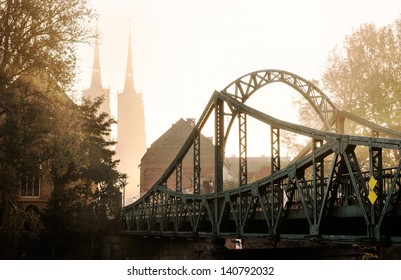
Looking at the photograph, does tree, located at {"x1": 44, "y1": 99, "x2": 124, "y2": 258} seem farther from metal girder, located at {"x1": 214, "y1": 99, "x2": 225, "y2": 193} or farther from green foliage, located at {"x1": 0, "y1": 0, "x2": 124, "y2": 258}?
metal girder, located at {"x1": 214, "y1": 99, "x2": 225, "y2": 193}

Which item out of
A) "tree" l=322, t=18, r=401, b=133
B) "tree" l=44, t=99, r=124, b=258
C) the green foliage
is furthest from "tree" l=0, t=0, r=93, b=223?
"tree" l=322, t=18, r=401, b=133

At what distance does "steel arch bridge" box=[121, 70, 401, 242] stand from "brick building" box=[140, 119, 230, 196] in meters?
21.3

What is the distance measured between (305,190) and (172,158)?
35359mm

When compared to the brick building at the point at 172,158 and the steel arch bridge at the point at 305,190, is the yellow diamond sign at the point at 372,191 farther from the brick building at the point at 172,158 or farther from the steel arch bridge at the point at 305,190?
the brick building at the point at 172,158

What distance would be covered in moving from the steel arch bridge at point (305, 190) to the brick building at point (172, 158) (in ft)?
69.8

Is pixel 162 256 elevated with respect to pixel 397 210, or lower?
lower

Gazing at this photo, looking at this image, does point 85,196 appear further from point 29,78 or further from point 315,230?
point 315,230

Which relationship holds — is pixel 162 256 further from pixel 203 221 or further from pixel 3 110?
pixel 3 110

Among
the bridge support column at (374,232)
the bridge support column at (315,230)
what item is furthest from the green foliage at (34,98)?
the bridge support column at (374,232)

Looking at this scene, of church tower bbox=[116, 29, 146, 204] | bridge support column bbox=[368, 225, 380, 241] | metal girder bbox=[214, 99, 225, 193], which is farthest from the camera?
church tower bbox=[116, 29, 146, 204]

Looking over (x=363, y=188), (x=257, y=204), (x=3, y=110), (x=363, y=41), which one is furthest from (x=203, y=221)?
(x=363, y=41)

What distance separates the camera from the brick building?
4947 centimetres

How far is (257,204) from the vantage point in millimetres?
17594

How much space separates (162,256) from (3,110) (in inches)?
511
